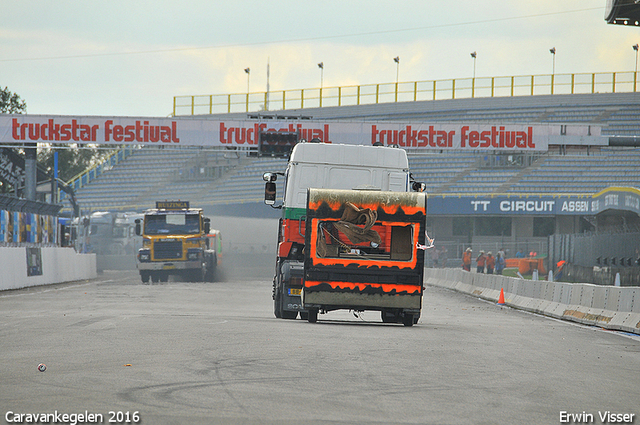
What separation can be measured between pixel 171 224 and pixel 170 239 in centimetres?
63

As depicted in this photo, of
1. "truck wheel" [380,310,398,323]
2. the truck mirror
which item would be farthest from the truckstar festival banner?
"truck wheel" [380,310,398,323]

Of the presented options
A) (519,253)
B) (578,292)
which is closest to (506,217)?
(519,253)

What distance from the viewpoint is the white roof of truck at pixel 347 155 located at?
1633 cm

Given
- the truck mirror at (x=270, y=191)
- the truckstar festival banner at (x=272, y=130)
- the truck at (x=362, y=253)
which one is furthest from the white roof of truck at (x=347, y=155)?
the truckstar festival banner at (x=272, y=130)

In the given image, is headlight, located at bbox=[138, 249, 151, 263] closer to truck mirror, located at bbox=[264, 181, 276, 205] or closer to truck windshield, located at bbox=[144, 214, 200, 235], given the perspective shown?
truck windshield, located at bbox=[144, 214, 200, 235]

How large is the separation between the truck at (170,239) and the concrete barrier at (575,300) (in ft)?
41.6

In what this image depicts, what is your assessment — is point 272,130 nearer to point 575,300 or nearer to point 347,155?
point 575,300

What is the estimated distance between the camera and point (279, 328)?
13.0m

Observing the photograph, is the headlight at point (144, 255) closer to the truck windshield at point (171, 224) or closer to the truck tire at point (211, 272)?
the truck windshield at point (171, 224)

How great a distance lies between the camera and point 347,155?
648 inches

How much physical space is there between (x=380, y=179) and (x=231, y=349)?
7.12 m

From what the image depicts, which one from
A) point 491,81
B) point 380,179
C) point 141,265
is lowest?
point 141,265

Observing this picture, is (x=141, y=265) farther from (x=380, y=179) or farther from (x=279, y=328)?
(x=279, y=328)

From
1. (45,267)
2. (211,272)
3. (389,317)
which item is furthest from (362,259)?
(211,272)
